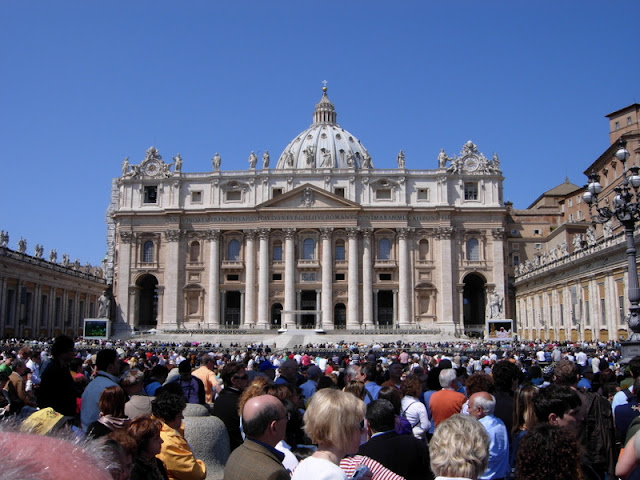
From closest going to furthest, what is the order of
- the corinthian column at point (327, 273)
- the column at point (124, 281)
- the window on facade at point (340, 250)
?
1. the corinthian column at point (327, 273)
2. the column at point (124, 281)
3. the window on facade at point (340, 250)

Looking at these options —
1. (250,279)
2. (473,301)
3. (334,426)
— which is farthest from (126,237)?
(334,426)

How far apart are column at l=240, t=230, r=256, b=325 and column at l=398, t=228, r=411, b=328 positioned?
1548 centimetres

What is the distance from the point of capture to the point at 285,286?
6888cm

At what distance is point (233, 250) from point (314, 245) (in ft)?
29.7

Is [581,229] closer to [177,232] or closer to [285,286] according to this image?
[285,286]

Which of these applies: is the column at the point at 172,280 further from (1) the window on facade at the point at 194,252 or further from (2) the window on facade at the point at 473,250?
(2) the window on facade at the point at 473,250

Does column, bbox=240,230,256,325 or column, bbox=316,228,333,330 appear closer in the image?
column, bbox=316,228,333,330

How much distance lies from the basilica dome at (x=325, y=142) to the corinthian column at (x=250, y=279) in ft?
104

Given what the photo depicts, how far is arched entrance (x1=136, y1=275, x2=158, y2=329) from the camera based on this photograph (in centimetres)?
7262

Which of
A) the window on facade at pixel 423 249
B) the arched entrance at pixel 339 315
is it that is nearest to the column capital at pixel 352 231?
the window on facade at pixel 423 249

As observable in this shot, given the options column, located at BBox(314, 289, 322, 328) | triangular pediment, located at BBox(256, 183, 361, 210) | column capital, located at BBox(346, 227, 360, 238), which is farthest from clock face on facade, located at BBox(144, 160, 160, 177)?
column, located at BBox(314, 289, 322, 328)

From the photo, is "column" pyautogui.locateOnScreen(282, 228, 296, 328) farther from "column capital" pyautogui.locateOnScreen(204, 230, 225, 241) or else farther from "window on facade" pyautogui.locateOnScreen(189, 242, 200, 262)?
"window on facade" pyautogui.locateOnScreen(189, 242, 200, 262)

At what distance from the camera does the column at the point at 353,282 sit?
67812mm

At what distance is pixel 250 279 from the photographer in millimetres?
69312
